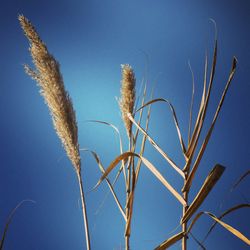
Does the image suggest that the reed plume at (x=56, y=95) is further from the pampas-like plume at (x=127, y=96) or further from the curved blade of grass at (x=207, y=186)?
the curved blade of grass at (x=207, y=186)

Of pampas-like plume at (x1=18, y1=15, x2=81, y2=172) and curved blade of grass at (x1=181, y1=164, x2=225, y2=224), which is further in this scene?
pampas-like plume at (x1=18, y1=15, x2=81, y2=172)

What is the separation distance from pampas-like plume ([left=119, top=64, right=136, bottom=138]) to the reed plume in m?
0.16

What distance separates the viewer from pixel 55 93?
1.16 metres

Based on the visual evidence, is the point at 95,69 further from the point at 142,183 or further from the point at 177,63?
the point at 142,183

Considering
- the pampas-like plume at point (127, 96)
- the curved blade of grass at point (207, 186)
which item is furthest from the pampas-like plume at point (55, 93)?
the curved blade of grass at point (207, 186)

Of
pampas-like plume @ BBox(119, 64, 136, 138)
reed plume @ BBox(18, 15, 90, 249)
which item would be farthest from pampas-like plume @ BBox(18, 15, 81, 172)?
pampas-like plume @ BBox(119, 64, 136, 138)

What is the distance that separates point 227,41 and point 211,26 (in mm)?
170

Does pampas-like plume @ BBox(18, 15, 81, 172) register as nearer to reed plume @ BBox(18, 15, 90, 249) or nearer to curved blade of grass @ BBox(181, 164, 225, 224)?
reed plume @ BBox(18, 15, 90, 249)

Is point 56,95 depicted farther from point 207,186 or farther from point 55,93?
point 207,186

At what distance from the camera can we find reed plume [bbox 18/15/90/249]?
114cm

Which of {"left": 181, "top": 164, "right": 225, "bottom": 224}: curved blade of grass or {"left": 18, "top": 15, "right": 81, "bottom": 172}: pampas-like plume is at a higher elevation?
{"left": 18, "top": 15, "right": 81, "bottom": 172}: pampas-like plume

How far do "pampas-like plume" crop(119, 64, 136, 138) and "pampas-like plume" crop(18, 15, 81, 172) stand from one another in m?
0.16

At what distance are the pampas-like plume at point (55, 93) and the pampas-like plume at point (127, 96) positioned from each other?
0.16 metres

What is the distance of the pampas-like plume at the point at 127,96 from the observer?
3.63 feet
